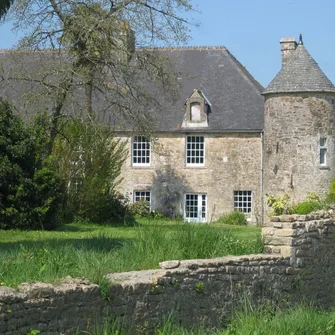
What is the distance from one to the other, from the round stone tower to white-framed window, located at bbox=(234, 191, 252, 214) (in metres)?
1.68

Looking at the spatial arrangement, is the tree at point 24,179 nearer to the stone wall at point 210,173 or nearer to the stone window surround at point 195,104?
the stone wall at point 210,173

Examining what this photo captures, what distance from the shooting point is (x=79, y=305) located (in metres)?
9.28

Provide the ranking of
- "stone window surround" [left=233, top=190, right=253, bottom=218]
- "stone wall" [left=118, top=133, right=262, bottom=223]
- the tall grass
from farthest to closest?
"stone window surround" [left=233, top=190, right=253, bottom=218] < "stone wall" [left=118, top=133, right=262, bottom=223] < the tall grass

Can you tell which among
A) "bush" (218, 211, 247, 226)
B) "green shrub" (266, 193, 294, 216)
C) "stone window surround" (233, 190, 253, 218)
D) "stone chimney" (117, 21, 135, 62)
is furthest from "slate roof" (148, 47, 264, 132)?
"stone chimney" (117, 21, 135, 62)

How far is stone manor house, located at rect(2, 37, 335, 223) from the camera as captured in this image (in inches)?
1454

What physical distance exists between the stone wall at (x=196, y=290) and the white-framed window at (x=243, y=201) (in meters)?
23.3

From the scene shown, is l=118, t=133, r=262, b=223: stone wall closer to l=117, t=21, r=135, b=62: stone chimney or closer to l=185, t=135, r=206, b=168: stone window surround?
l=185, t=135, r=206, b=168: stone window surround

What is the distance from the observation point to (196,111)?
130ft

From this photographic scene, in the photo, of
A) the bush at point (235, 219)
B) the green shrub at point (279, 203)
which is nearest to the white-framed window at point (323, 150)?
the green shrub at point (279, 203)

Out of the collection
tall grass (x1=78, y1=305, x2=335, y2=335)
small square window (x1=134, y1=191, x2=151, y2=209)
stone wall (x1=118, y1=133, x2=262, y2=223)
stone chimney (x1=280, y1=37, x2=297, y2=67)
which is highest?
stone chimney (x1=280, y1=37, x2=297, y2=67)

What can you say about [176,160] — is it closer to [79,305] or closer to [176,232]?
[176,232]

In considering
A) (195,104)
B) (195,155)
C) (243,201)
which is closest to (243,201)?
(243,201)

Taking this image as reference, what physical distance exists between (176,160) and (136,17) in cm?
1416

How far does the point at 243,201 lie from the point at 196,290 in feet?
91.7
